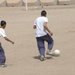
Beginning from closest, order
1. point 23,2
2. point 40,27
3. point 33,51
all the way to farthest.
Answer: point 40,27, point 33,51, point 23,2

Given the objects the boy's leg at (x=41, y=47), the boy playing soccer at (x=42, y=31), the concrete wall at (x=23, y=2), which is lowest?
the concrete wall at (x=23, y=2)

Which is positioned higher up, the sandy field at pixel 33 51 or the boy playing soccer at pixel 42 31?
the boy playing soccer at pixel 42 31

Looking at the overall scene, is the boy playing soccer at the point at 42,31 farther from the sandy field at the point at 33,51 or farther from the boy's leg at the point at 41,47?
the sandy field at the point at 33,51

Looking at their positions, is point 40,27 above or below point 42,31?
above

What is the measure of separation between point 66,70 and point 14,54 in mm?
2869

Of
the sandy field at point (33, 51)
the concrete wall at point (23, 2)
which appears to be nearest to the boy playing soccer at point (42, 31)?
the sandy field at point (33, 51)

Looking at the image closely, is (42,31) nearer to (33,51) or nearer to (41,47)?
(41,47)

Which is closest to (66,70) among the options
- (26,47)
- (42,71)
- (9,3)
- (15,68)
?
(42,71)

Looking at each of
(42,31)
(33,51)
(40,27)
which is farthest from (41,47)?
(33,51)

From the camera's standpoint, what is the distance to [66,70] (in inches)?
403

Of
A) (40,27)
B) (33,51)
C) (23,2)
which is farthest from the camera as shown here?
(23,2)

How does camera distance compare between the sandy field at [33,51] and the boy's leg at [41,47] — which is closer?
the sandy field at [33,51]

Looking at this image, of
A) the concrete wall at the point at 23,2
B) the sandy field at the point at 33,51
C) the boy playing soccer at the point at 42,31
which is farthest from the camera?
the concrete wall at the point at 23,2

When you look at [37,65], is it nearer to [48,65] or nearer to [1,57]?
[48,65]
